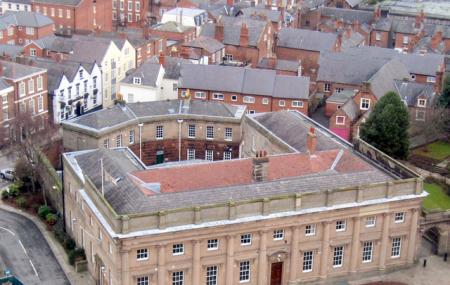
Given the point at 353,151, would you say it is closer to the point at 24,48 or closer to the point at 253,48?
the point at 253,48

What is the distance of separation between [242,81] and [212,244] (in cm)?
3766

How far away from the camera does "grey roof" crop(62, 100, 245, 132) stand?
74688 millimetres

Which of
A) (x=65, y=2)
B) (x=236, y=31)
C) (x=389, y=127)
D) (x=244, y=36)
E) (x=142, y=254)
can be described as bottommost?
(x=142, y=254)

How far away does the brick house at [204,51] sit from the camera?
101 m

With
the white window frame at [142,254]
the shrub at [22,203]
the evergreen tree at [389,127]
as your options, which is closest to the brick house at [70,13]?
the shrub at [22,203]

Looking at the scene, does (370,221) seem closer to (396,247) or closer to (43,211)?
(396,247)

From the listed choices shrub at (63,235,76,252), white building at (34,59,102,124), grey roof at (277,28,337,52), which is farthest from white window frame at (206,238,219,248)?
grey roof at (277,28,337,52)

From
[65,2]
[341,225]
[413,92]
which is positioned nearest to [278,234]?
[341,225]

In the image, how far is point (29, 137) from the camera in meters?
77.1

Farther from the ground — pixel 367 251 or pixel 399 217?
pixel 399 217

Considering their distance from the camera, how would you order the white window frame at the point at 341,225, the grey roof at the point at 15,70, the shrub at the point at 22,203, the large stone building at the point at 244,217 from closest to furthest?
the large stone building at the point at 244,217, the white window frame at the point at 341,225, the shrub at the point at 22,203, the grey roof at the point at 15,70

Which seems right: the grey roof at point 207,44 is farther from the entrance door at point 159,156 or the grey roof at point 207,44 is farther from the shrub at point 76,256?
the shrub at point 76,256

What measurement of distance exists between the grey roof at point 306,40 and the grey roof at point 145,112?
3465 centimetres

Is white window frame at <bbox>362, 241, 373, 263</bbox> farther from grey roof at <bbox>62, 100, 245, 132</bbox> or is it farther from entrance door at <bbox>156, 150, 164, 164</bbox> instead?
entrance door at <bbox>156, 150, 164, 164</bbox>
